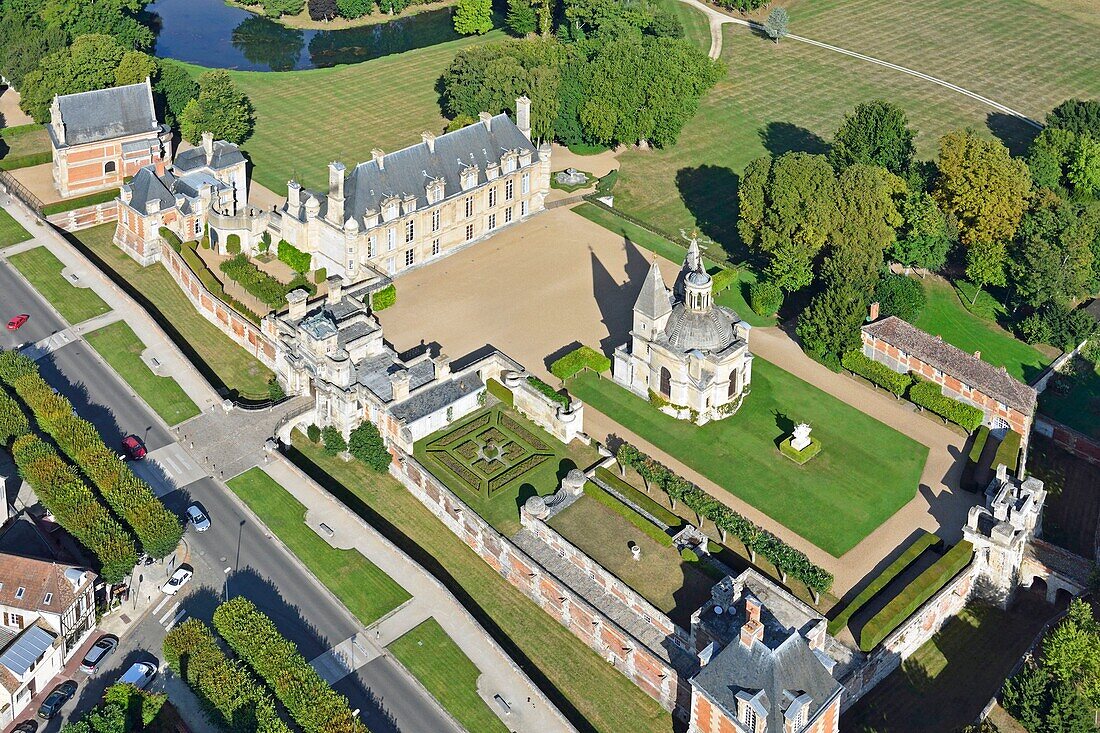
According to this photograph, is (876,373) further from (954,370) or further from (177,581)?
(177,581)

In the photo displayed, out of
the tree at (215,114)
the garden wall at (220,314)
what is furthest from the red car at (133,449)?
the tree at (215,114)

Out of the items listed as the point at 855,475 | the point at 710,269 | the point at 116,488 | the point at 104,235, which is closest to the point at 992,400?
the point at 855,475

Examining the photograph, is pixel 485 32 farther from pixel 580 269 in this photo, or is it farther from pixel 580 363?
pixel 580 363

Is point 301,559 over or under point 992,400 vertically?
under

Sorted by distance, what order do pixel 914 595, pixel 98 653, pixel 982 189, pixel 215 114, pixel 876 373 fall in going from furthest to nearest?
pixel 215 114 → pixel 982 189 → pixel 876 373 → pixel 914 595 → pixel 98 653

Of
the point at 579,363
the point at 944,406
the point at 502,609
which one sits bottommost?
the point at 502,609

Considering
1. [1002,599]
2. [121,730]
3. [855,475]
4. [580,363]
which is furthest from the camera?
[580,363]

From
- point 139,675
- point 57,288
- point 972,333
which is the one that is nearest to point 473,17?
point 57,288
